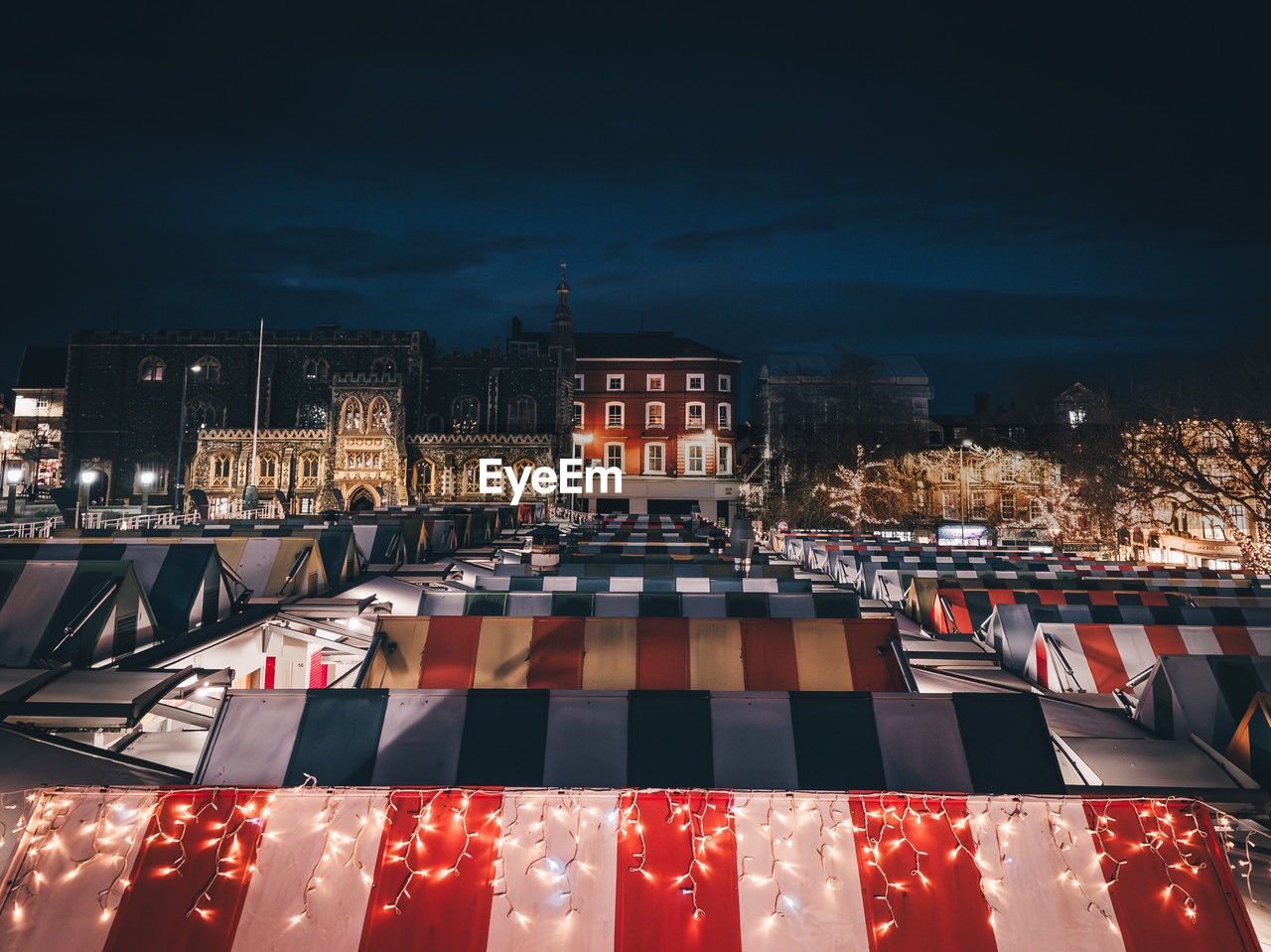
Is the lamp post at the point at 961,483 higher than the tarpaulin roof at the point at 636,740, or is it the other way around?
the lamp post at the point at 961,483

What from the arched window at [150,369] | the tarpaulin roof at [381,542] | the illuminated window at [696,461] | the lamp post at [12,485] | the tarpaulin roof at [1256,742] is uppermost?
the arched window at [150,369]

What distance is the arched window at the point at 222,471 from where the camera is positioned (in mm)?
48312

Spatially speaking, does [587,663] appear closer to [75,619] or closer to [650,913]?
[650,913]

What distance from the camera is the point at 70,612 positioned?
A: 20.7ft

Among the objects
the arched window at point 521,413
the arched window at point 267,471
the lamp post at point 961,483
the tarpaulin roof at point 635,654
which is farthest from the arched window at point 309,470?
the tarpaulin roof at point 635,654

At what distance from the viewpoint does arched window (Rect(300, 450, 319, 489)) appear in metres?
48.5

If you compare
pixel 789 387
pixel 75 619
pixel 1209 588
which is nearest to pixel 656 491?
pixel 789 387

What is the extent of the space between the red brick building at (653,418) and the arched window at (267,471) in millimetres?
20078

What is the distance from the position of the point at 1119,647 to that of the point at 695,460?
152 ft

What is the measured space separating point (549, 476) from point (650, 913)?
45.9 m

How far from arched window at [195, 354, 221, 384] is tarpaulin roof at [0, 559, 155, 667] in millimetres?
54655

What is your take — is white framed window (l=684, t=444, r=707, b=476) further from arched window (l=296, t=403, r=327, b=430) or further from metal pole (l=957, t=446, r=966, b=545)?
arched window (l=296, t=403, r=327, b=430)

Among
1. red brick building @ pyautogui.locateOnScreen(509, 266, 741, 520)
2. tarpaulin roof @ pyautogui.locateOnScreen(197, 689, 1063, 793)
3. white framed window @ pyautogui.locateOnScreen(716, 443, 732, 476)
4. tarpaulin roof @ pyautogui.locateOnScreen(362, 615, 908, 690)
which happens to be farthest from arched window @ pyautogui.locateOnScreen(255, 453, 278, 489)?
tarpaulin roof @ pyautogui.locateOnScreen(197, 689, 1063, 793)

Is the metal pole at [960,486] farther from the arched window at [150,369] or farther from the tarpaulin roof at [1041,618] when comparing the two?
the arched window at [150,369]
